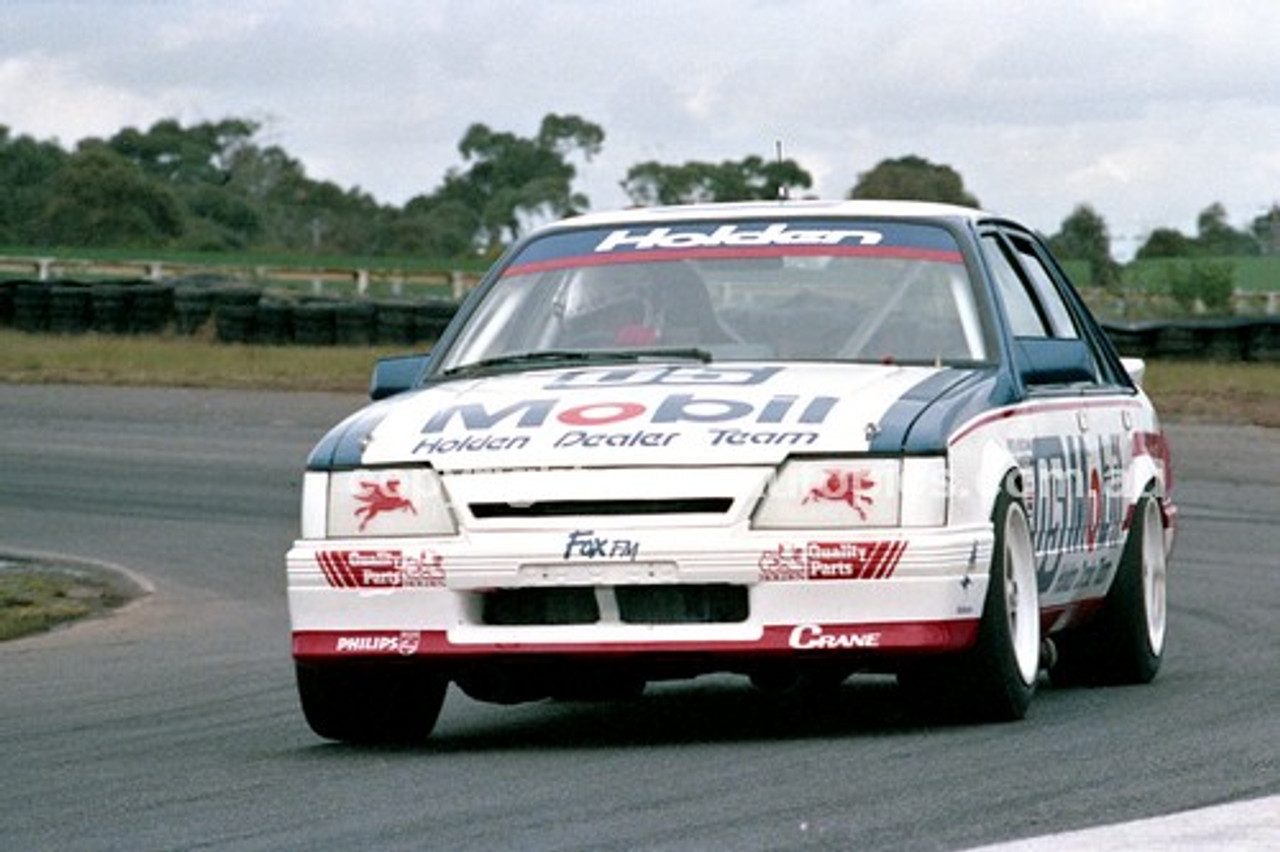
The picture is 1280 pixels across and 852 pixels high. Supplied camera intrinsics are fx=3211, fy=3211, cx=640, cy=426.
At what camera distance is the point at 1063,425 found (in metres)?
8.72

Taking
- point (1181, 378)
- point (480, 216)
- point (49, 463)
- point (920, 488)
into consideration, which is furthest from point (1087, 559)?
point (480, 216)

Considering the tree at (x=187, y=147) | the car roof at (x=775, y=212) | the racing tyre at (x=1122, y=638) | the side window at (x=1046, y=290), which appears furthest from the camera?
the tree at (x=187, y=147)

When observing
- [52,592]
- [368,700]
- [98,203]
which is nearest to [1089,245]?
[98,203]

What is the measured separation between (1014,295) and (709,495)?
2.01m

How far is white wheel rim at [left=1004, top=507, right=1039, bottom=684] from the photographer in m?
7.95

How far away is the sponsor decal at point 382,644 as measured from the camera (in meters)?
7.57

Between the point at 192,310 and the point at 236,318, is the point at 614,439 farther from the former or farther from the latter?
the point at 192,310

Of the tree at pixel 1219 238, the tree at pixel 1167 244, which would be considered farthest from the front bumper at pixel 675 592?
the tree at pixel 1167 244

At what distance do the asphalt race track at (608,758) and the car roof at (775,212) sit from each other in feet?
4.40

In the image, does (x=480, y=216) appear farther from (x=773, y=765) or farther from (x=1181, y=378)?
(x=773, y=765)

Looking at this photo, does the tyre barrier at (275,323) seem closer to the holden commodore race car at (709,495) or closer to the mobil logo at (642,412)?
the holden commodore race car at (709,495)

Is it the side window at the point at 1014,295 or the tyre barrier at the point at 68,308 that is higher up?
the side window at the point at 1014,295

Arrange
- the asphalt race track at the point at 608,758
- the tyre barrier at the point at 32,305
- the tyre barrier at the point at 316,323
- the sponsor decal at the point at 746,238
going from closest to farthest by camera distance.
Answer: the asphalt race track at the point at 608,758 → the sponsor decal at the point at 746,238 → the tyre barrier at the point at 316,323 → the tyre barrier at the point at 32,305

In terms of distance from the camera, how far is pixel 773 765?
697 cm
